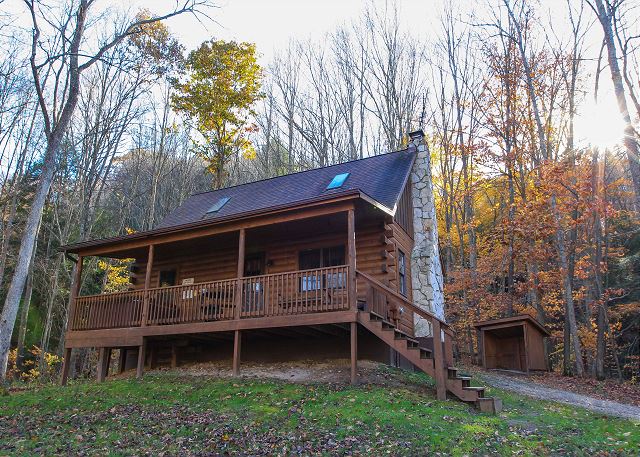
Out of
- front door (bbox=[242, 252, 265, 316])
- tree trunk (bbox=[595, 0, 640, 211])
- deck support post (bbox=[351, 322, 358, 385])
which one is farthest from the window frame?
tree trunk (bbox=[595, 0, 640, 211])

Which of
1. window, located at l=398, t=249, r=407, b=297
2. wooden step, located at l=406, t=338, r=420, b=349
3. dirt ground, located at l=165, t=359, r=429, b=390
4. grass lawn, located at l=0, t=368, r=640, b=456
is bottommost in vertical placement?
grass lawn, located at l=0, t=368, r=640, b=456

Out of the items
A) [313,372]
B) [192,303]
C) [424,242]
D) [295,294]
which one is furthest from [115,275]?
[313,372]

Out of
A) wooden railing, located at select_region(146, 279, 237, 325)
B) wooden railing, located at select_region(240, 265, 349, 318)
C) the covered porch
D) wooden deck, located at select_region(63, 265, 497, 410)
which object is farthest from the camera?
wooden railing, located at select_region(146, 279, 237, 325)

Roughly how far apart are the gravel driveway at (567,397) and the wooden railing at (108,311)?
10641 mm

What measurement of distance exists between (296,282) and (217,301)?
2.73 metres

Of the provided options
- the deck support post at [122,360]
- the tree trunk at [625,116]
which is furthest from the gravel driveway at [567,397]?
the deck support post at [122,360]

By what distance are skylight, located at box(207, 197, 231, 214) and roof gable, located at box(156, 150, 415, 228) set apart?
109mm

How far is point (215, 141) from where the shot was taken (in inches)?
1220

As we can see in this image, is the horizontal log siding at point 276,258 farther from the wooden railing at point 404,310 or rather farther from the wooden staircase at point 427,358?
the wooden staircase at point 427,358

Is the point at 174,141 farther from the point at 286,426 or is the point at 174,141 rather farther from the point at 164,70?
the point at 286,426

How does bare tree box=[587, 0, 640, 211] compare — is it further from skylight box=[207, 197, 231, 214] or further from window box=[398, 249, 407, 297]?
skylight box=[207, 197, 231, 214]

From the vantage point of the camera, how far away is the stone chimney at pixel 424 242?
56.2 ft

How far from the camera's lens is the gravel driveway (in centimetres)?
1171

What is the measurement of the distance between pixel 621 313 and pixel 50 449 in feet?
74.8
